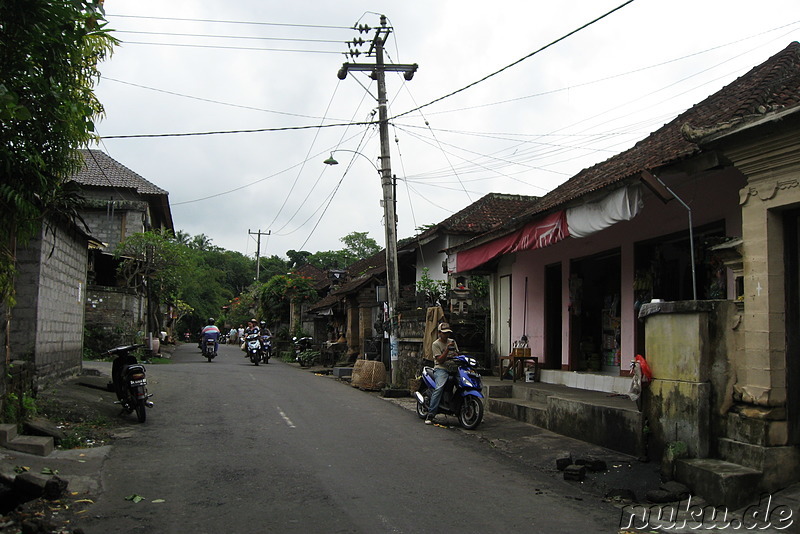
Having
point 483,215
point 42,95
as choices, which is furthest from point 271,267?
point 42,95

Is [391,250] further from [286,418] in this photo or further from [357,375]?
[286,418]

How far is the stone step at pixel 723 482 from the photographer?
19.9 ft

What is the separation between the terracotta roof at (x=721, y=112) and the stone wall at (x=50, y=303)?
27.2ft

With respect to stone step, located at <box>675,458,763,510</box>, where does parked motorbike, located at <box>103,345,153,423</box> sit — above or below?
above

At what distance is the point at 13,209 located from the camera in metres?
6.57

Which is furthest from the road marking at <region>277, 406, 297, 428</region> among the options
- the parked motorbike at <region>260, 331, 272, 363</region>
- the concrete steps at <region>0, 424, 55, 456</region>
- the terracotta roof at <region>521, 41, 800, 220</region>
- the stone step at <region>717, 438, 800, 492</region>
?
the parked motorbike at <region>260, 331, 272, 363</region>

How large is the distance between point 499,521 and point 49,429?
5.99m

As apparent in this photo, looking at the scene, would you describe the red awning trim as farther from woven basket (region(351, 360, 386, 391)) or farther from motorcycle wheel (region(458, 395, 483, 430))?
woven basket (region(351, 360, 386, 391))

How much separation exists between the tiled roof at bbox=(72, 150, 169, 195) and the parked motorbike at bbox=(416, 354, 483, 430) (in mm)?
25941

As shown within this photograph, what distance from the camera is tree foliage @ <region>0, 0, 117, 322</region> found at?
5434 millimetres

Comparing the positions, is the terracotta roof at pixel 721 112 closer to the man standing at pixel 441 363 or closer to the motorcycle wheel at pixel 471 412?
the man standing at pixel 441 363

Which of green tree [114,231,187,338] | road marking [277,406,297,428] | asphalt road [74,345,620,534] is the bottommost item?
asphalt road [74,345,620,534]

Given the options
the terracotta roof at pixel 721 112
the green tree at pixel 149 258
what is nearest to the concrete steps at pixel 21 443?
the terracotta roof at pixel 721 112

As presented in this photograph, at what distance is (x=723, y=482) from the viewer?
608cm
